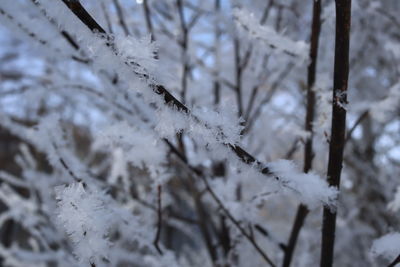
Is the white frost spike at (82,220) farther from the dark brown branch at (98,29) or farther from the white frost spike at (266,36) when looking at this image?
the white frost spike at (266,36)

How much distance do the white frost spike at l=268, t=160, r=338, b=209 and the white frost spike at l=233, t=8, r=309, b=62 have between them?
44 centimetres

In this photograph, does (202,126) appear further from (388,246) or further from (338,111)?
(388,246)

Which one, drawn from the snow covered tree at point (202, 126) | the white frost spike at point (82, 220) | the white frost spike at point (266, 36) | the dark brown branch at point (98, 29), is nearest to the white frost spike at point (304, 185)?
the snow covered tree at point (202, 126)

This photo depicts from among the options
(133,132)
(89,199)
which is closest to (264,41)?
(133,132)

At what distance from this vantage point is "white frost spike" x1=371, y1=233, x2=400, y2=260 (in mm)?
740

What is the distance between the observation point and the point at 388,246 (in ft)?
2.48

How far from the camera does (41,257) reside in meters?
2.29

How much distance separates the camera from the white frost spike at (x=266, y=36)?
3.13 feet

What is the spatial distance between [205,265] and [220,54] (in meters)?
1.26

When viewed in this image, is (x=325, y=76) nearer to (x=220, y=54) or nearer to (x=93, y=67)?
(x=93, y=67)

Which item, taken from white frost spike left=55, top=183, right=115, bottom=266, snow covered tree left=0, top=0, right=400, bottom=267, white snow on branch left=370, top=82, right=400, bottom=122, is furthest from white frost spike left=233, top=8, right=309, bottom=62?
white frost spike left=55, top=183, right=115, bottom=266

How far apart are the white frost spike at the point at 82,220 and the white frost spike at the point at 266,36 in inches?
23.6

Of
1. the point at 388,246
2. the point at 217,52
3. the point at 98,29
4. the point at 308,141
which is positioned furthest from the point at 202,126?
the point at 217,52

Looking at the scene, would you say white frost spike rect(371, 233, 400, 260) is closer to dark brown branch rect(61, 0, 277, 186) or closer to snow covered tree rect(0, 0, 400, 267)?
snow covered tree rect(0, 0, 400, 267)
